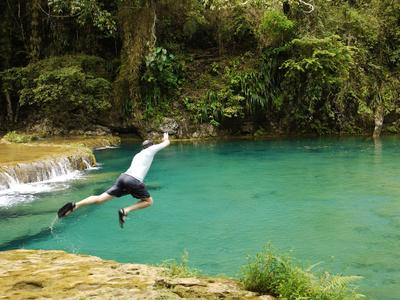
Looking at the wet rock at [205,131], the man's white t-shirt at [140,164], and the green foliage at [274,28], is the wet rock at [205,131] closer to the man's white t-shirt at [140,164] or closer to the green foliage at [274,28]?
the green foliage at [274,28]

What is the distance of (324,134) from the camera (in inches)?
1043

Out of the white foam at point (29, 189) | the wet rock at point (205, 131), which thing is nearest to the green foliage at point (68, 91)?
the wet rock at point (205, 131)

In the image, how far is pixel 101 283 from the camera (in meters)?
5.28

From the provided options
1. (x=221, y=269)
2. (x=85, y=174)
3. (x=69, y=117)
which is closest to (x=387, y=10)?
(x=69, y=117)

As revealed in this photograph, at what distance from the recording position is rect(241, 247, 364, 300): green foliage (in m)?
4.97

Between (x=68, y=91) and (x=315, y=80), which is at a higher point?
(x=315, y=80)

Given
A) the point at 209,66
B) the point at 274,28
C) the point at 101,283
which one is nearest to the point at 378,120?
the point at 274,28

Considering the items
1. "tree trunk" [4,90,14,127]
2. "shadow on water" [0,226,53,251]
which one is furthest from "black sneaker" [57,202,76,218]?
"tree trunk" [4,90,14,127]

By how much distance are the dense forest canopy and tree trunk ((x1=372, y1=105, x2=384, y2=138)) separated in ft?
0.24

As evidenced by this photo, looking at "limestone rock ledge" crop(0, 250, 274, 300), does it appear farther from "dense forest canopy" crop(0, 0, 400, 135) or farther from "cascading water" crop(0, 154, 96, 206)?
"dense forest canopy" crop(0, 0, 400, 135)

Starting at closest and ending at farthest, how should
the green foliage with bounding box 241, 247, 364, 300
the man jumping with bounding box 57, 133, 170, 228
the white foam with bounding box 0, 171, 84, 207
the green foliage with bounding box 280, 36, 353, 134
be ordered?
1. the green foliage with bounding box 241, 247, 364, 300
2. the man jumping with bounding box 57, 133, 170, 228
3. the white foam with bounding box 0, 171, 84, 207
4. the green foliage with bounding box 280, 36, 353, 134

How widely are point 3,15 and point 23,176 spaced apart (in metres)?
16.5

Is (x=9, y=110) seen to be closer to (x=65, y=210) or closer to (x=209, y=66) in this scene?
(x=209, y=66)

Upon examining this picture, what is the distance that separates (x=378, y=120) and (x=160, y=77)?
38.3 feet
